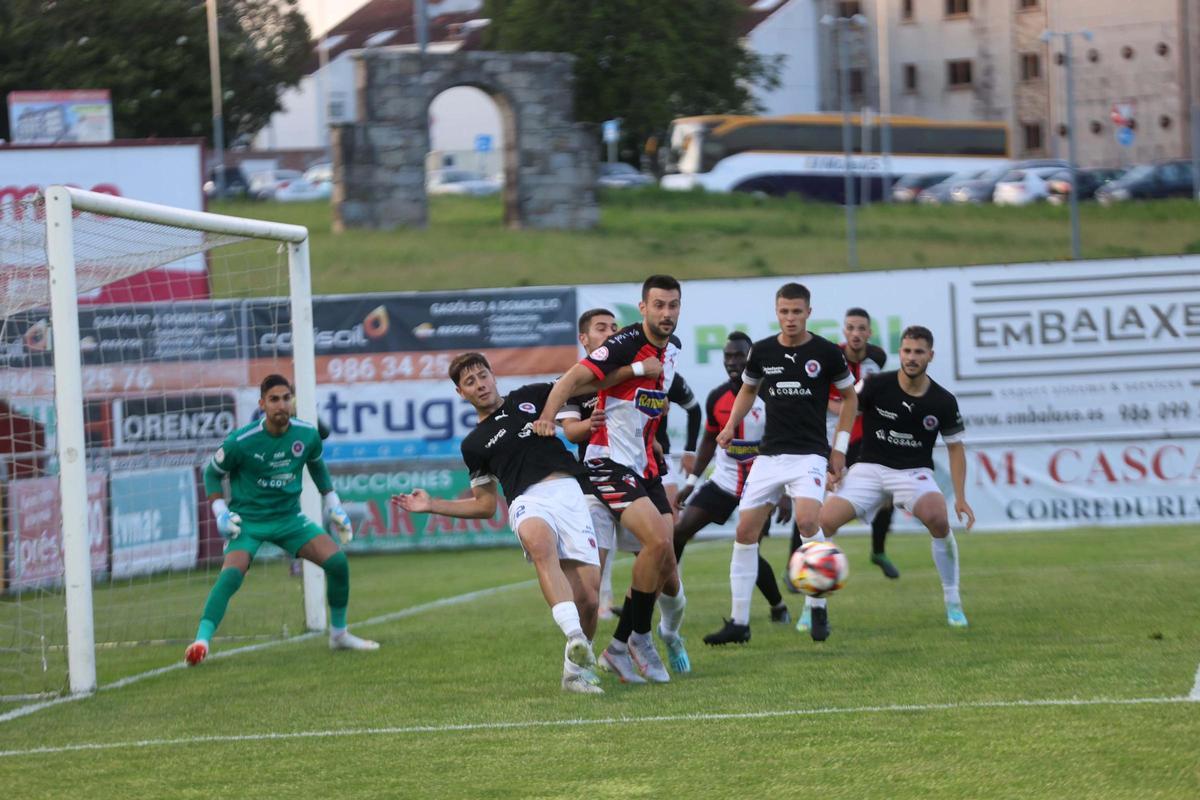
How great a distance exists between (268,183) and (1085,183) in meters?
28.1

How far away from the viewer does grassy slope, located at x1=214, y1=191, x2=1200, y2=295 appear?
36031mm

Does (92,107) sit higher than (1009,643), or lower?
higher

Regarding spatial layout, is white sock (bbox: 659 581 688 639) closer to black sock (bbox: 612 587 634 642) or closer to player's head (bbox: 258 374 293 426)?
black sock (bbox: 612 587 634 642)

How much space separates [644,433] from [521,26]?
166ft

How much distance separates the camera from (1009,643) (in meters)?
9.59

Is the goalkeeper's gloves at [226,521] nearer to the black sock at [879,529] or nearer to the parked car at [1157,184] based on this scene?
the black sock at [879,529]

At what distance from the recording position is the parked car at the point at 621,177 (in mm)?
49938

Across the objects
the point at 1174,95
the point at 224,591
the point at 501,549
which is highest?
the point at 1174,95

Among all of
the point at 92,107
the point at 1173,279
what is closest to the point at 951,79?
the point at 92,107

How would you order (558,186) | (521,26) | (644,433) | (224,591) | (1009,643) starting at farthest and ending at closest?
1. (521,26)
2. (558,186)
3. (224,591)
4. (1009,643)
5. (644,433)

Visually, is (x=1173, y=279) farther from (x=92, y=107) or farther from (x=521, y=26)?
(x=521, y=26)

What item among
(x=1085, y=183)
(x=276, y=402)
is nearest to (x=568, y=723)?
(x=276, y=402)

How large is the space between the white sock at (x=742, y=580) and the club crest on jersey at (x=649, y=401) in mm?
1434

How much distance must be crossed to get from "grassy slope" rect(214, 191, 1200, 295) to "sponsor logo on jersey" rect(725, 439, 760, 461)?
2220cm
